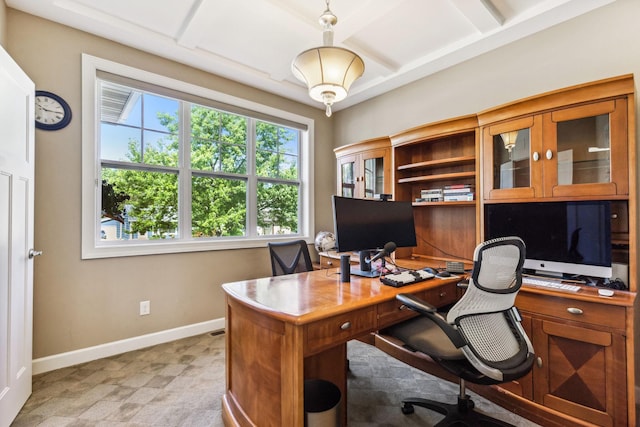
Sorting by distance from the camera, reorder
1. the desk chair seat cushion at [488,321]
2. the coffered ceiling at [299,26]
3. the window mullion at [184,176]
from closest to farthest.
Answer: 1. the desk chair seat cushion at [488,321]
2. the coffered ceiling at [299,26]
3. the window mullion at [184,176]

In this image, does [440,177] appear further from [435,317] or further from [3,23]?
[3,23]

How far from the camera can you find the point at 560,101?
1906 millimetres

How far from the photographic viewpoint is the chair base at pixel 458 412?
162cm

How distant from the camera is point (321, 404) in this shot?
1.58 metres

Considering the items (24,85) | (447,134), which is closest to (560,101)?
(447,134)

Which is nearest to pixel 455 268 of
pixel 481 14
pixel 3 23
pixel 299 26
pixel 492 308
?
pixel 492 308

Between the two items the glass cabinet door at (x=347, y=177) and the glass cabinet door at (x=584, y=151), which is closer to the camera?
the glass cabinet door at (x=584, y=151)

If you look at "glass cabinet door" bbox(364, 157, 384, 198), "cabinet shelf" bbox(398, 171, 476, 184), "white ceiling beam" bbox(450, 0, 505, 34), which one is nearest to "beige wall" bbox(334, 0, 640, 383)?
"white ceiling beam" bbox(450, 0, 505, 34)

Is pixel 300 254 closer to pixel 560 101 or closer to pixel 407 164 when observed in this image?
pixel 407 164

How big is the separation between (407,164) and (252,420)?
2635 mm

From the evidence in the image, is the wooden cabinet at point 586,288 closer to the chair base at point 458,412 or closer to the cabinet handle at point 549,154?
the cabinet handle at point 549,154

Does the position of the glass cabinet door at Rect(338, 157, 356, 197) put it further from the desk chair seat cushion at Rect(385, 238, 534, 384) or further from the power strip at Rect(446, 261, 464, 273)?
the desk chair seat cushion at Rect(385, 238, 534, 384)

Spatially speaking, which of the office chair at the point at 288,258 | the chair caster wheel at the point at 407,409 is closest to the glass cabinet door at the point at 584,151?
the chair caster wheel at the point at 407,409

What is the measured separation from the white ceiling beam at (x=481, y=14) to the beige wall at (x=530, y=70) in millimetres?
373
